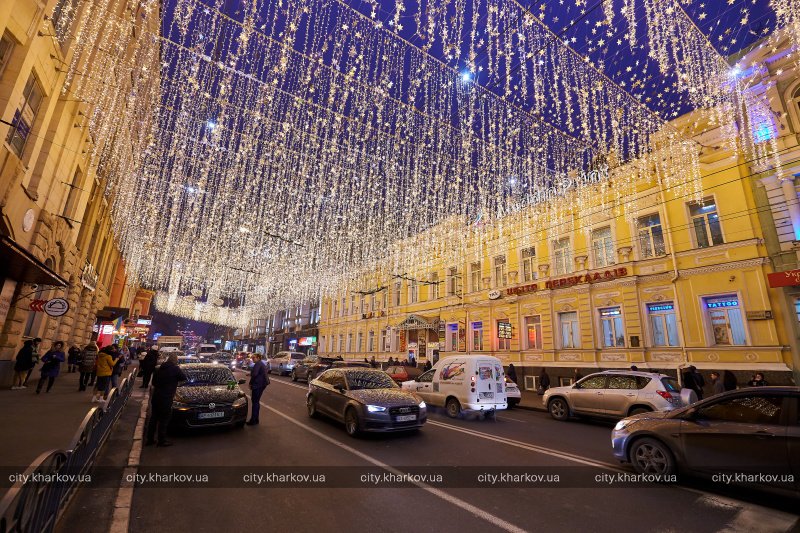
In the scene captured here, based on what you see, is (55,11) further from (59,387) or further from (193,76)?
(59,387)


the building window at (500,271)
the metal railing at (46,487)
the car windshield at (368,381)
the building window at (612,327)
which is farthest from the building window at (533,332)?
the metal railing at (46,487)

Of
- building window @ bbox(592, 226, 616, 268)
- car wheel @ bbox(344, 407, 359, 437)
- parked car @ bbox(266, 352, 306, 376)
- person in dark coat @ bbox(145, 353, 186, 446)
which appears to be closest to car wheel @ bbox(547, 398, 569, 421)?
car wheel @ bbox(344, 407, 359, 437)

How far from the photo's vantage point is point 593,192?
64.5ft

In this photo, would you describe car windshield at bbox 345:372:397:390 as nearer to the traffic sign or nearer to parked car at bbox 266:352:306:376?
the traffic sign

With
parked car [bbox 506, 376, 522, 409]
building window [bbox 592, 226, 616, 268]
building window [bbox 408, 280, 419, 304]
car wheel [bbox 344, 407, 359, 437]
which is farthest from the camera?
building window [bbox 408, 280, 419, 304]

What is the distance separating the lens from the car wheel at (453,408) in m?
11.9

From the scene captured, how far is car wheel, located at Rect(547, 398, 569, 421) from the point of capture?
11984 mm

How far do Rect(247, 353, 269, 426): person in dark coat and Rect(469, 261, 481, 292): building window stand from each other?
18226mm

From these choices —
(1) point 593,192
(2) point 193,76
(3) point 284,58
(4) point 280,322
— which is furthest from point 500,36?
(4) point 280,322

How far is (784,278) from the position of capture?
1277 centimetres

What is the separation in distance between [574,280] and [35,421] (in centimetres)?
2127

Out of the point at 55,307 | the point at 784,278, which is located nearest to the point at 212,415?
the point at 55,307

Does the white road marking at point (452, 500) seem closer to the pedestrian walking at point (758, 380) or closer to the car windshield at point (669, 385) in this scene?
the car windshield at point (669, 385)

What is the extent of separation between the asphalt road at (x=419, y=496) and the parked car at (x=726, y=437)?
41cm
